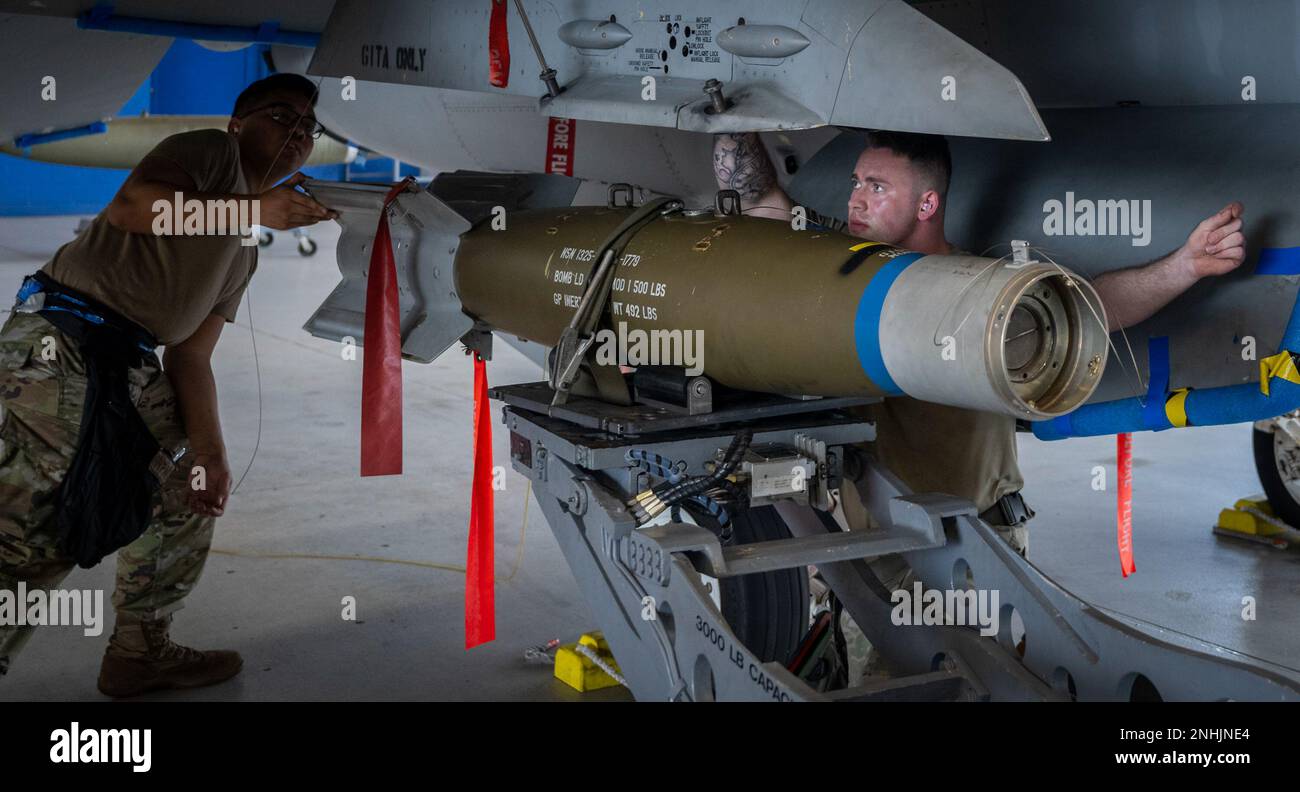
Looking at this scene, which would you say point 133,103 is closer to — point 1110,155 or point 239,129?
point 239,129

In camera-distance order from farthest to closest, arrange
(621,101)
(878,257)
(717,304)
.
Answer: (621,101)
(717,304)
(878,257)

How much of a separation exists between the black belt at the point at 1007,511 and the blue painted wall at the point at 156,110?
14.4 m

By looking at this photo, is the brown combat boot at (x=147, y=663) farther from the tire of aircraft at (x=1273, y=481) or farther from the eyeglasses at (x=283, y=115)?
the tire of aircraft at (x=1273, y=481)

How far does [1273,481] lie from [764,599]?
310cm

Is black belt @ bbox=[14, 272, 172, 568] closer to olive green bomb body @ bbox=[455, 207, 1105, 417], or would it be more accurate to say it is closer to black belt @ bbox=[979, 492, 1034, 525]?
olive green bomb body @ bbox=[455, 207, 1105, 417]

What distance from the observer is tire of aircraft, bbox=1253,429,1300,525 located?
5238 millimetres

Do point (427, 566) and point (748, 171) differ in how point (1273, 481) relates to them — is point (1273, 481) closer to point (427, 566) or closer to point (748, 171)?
point (748, 171)

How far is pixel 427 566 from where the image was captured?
4898 mm

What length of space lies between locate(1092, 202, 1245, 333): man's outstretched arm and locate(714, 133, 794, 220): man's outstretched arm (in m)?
1.16

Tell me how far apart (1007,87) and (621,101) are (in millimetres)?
1098

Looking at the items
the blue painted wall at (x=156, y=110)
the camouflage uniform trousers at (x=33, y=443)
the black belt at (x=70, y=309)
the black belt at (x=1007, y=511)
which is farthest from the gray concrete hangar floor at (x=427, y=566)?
the blue painted wall at (x=156, y=110)
